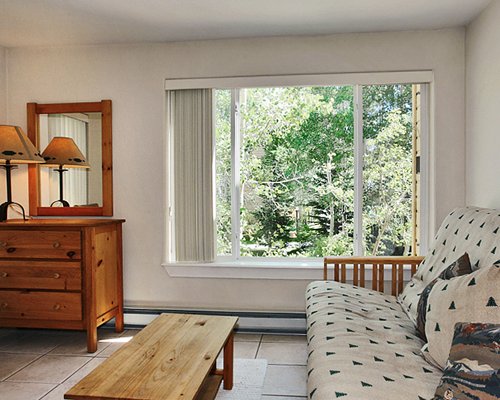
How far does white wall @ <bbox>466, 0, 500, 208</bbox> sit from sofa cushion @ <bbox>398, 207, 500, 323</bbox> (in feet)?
1.54

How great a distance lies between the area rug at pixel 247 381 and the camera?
7.91 feet

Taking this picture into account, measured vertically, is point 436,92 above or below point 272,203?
above

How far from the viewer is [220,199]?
3.67 metres

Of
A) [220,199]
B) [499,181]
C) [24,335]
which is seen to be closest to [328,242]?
[220,199]

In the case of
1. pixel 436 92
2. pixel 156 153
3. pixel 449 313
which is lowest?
pixel 449 313

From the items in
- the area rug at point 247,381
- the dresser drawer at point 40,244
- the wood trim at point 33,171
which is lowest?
the area rug at point 247,381

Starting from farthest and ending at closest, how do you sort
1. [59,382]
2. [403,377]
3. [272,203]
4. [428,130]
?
[272,203], [428,130], [59,382], [403,377]

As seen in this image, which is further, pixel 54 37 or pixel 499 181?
pixel 54 37

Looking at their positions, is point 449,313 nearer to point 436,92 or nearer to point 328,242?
point 328,242

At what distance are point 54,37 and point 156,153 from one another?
1.14 m

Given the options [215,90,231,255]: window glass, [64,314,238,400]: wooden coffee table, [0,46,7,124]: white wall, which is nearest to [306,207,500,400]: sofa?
[64,314,238,400]: wooden coffee table

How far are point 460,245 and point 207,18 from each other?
2.12 metres

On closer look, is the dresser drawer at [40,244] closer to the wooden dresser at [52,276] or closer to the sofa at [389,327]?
the wooden dresser at [52,276]

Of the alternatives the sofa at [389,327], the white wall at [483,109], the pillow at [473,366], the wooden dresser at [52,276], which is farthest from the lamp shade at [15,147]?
the white wall at [483,109]
